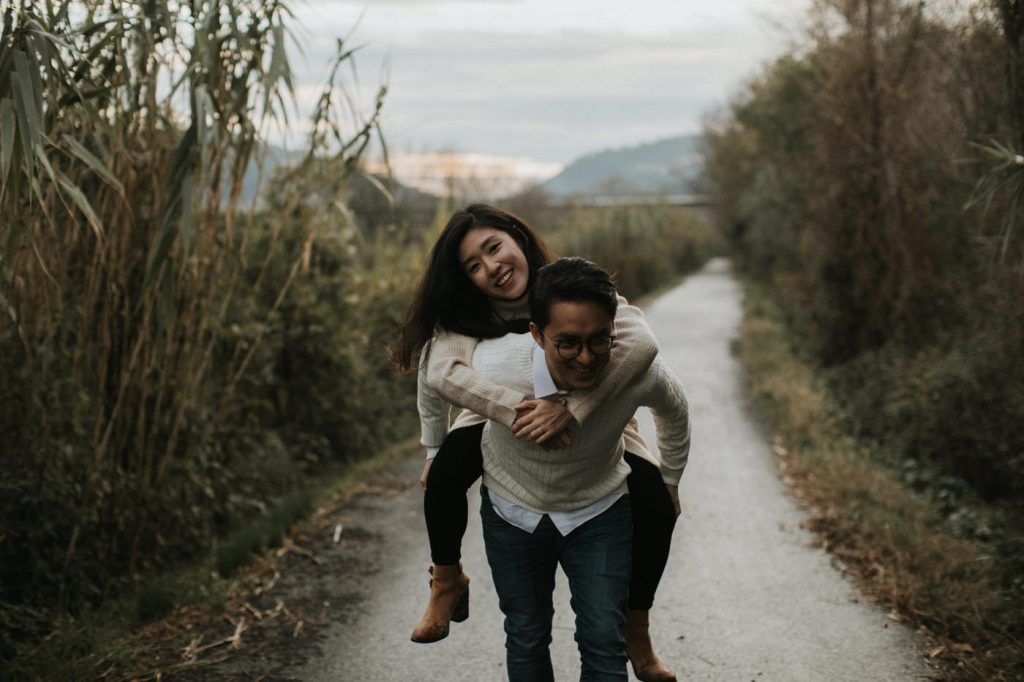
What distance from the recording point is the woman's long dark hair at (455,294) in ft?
9.16

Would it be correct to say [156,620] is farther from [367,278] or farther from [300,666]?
[367,278]

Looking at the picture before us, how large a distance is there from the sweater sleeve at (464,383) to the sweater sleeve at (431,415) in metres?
0.11

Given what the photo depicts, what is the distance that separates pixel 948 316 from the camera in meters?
11.1

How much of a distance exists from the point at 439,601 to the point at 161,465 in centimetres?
258

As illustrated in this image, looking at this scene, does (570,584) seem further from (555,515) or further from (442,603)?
(442,603)

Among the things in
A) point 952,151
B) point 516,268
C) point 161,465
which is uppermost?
point 952,151

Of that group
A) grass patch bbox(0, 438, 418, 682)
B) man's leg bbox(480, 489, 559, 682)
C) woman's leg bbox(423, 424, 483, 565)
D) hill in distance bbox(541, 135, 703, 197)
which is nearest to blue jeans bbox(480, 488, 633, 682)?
man's leg bbox(480, 489, 559, 682)

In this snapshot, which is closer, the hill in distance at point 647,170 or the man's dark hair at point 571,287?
the man's dark hair at point 571,287

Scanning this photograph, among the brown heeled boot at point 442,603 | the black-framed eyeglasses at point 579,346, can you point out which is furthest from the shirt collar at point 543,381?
the brown heeled boot at point 442,603

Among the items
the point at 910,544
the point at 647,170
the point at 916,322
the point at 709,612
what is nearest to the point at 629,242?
the point at 916,322

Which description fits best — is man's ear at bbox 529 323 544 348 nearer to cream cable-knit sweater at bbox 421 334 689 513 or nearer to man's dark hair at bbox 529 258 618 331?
man's dark hair at bbox 529 258 618 331

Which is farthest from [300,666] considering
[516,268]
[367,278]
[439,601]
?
[367,278]

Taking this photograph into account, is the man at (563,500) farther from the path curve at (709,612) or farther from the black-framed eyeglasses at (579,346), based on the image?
the path curve at (709,612)

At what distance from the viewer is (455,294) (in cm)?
280
